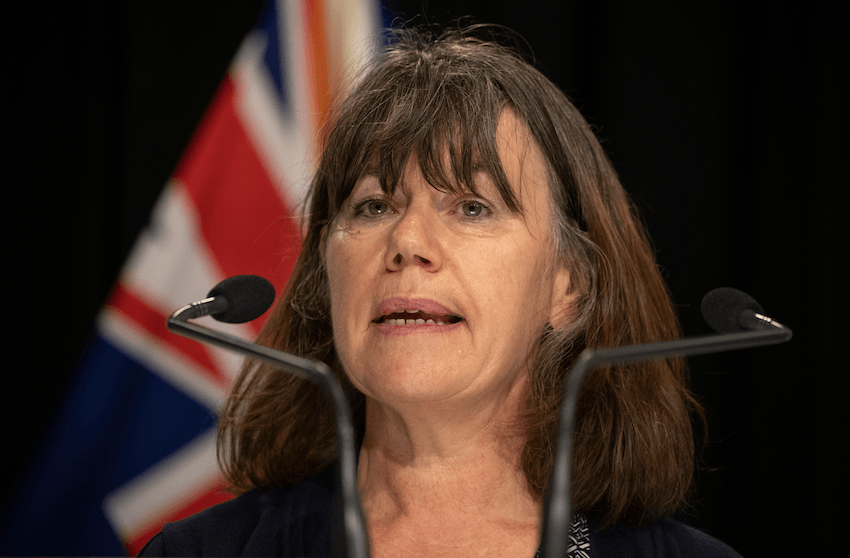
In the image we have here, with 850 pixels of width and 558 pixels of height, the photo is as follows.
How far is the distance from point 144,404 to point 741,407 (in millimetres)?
1248

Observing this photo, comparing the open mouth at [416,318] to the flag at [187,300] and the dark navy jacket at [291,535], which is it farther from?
the flag at [187,300]

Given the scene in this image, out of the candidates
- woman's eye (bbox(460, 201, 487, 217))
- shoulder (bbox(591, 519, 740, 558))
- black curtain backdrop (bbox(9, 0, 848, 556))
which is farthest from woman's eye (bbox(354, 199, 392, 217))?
black curtain backdrop (bbox(9, 0, 848, 556))

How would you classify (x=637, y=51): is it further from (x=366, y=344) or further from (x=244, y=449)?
(x=244, y=449)

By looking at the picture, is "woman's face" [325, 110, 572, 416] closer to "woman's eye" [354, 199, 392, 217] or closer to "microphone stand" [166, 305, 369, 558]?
"woman's eye" [354, 199, 392, 217]

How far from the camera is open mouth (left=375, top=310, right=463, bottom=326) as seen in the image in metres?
0.91

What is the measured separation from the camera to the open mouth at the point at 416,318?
913 millimetres

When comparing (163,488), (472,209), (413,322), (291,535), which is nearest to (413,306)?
(413,322)

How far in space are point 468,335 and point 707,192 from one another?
84 centimetres

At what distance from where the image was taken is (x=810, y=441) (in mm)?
1474

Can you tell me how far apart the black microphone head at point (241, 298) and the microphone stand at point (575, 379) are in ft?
1.03

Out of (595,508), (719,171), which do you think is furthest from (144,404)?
(719,171)

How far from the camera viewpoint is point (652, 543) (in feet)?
3.34

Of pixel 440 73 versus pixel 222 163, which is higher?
pixel 440 73

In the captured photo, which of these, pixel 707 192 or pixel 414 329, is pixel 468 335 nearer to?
pixel 414 329
